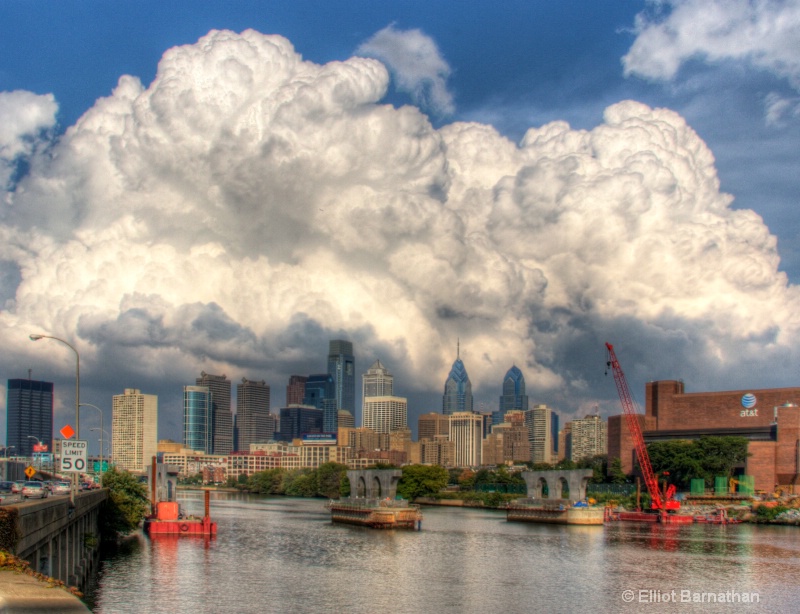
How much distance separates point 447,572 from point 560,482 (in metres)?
107

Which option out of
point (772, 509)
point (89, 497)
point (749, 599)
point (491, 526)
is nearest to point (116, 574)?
point (89, 497)

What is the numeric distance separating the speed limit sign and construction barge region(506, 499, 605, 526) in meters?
108

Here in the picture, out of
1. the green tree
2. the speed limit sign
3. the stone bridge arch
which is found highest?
the speed limit sign

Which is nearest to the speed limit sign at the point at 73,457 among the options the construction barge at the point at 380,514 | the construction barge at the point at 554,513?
the construction barge at the point at 380,514

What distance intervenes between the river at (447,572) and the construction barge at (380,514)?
5.95 m

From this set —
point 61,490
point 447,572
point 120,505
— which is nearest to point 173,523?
point 120,505

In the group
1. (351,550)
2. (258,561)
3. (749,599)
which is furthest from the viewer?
(351,550)

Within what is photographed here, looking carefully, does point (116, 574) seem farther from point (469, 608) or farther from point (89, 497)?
point (469, 608)

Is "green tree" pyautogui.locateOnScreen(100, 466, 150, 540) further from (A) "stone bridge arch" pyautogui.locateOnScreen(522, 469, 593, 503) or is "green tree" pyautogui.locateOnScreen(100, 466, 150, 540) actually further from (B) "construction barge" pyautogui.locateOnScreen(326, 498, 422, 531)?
(A) "stone bridge arch" pyautogui.locateOnScreen(522, 469, 593, 503)

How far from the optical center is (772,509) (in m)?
177

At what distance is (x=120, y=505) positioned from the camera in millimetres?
117875

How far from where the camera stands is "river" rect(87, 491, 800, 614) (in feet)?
239

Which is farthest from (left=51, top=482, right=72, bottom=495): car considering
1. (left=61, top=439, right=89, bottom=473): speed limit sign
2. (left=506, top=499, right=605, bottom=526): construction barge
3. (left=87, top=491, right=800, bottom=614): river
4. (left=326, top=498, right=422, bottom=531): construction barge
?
(left=506, top=499, right=605, bottom=526): construction barge

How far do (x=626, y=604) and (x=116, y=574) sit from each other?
4396cm
